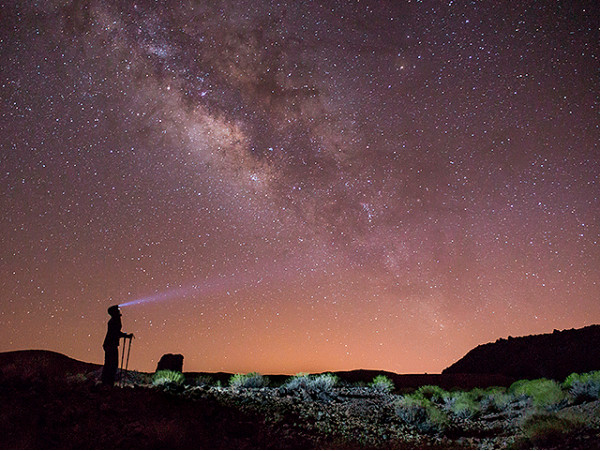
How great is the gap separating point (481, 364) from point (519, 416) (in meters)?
29.9

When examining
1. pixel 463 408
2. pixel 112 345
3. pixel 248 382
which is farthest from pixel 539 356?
pixel 112 345

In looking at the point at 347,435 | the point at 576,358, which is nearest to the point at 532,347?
the point at 576,358

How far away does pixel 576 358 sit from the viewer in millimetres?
35188

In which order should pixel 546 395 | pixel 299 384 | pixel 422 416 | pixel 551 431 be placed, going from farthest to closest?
pixel 299 384 < pixel 546 395 < pixel 422 416 < pixel 551 431

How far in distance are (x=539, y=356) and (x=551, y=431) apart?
3184cm

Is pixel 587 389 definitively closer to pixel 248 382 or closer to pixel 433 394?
pixel 433 394

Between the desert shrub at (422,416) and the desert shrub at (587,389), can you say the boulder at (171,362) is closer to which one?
the desert shrub at (422,416)

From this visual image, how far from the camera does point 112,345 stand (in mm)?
13547

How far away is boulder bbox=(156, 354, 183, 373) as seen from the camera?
20000 mm

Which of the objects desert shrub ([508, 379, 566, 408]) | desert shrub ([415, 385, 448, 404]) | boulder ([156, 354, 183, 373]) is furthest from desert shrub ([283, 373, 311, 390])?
desert shrub ([508, 379, 566, 408])

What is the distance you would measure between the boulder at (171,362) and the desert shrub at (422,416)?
413 inches

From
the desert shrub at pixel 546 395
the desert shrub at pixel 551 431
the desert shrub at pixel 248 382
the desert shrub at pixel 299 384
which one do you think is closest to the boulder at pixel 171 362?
the desert shrub at pixel 248 382

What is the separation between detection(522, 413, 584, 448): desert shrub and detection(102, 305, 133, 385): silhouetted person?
37.1 feet

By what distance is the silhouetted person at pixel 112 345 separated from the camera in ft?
42.9
